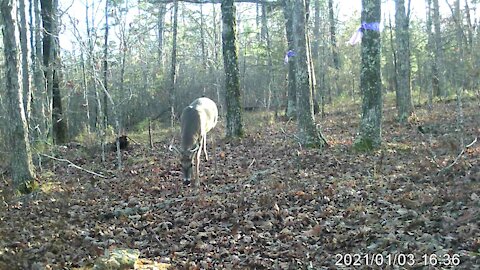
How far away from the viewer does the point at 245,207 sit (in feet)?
27.9

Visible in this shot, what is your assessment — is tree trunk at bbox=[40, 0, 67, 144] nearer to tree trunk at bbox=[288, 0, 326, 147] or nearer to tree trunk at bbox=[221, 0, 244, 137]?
tree trunk at bbox=[221, 0, 244, 137]

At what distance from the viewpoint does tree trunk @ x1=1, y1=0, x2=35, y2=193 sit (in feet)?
34.2

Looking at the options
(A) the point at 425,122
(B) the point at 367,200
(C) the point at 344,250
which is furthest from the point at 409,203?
(A) the point at 425,122

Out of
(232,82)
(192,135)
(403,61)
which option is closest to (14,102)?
(192,135)

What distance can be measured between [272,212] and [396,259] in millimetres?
2618

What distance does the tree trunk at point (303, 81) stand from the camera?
12.7 meters

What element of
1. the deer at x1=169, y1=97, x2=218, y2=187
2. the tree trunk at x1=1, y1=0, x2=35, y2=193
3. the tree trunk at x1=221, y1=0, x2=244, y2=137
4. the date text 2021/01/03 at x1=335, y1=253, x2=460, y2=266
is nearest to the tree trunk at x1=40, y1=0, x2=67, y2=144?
the tree trunk at x1=221, y1=0, x2=244, y2=137

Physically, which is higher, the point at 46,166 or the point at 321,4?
the point at 321,4

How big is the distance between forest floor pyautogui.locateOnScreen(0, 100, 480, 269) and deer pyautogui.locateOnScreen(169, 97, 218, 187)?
1.44 feet

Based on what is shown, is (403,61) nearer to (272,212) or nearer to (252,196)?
(252,196)

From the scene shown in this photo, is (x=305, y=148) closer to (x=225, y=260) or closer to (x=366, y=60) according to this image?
(x=366, y=60)

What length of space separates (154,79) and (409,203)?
80.4ft

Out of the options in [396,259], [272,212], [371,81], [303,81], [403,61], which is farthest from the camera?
[403,61]

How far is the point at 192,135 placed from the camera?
38.3 ft
